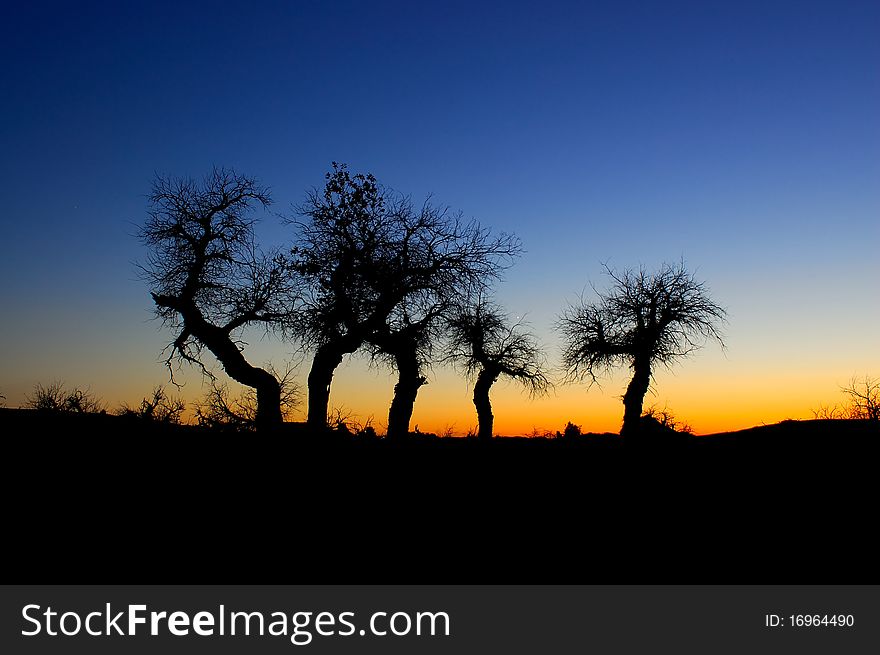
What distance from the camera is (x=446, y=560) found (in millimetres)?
7051

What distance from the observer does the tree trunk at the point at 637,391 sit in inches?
1009

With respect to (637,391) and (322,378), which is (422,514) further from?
(637,391)

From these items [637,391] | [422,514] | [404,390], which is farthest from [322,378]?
[637,391]

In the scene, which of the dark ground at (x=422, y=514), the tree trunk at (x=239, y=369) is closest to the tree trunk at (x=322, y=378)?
the tree trunk at (x=239, y=369)

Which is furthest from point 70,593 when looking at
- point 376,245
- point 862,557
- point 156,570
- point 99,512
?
point 376,245

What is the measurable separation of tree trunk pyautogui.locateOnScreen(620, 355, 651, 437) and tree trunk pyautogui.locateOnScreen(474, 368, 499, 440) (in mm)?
6404

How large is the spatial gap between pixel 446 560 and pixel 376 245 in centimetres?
1416

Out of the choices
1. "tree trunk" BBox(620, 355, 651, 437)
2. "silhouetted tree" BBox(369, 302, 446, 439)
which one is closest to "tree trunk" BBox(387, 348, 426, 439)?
"silhouetted tree" BBox(369, 302, 446, 439)

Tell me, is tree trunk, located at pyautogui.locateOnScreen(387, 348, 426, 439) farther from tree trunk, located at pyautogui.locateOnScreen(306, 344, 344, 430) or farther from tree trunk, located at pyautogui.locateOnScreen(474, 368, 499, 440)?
tree trunk, located at pyautogui.locateOnScreen(474, 368, 499, 440)

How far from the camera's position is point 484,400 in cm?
2892

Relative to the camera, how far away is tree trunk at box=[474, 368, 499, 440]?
2839 centimetres

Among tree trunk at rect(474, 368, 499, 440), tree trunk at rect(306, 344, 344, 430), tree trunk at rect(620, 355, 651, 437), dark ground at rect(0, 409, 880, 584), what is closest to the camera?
dark ground at rect(0, 409, 880, 584)

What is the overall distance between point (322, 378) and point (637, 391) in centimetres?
1460

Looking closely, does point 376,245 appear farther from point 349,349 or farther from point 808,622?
point 808,622
